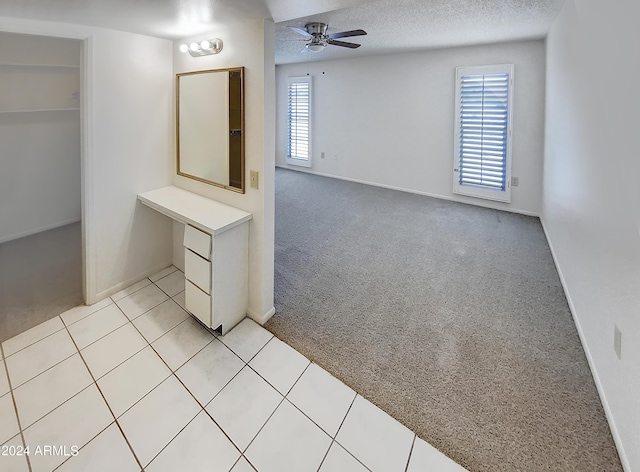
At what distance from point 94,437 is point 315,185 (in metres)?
5.12

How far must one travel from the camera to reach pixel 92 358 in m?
1.98

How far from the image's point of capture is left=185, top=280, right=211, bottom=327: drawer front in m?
2.08

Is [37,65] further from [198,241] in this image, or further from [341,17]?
[341,17]

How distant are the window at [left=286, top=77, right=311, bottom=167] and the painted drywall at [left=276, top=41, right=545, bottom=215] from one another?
0.15 metres

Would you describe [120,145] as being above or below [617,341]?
above

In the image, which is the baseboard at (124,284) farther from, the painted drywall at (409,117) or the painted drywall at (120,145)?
the painted drywall at (409,117)

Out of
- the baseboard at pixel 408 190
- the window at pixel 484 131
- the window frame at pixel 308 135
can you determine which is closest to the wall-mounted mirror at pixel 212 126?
the window at pixel 484 131

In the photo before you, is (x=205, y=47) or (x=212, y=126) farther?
(x=212, y=126)

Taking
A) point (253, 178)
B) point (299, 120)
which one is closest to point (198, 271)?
point (253, 178)

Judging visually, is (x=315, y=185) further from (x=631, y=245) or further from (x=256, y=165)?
(x=631, y=245)

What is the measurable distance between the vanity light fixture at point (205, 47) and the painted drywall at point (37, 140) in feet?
6.11

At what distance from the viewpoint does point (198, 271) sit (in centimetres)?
209

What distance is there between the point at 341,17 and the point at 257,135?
2213 mm

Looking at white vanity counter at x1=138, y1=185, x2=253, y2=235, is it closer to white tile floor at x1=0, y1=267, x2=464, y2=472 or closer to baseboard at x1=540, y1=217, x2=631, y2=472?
white tile floor at x1=0, y1=267, x2=464, y2=472
